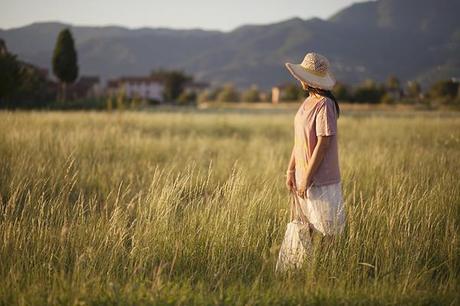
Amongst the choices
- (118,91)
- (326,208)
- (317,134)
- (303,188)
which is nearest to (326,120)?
(317,134)

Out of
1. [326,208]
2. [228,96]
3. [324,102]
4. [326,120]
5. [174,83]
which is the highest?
[174,83]

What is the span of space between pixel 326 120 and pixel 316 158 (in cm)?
A: 31

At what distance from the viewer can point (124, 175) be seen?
287 inches

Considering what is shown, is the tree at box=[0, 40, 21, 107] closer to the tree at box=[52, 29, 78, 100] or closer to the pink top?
the pink top

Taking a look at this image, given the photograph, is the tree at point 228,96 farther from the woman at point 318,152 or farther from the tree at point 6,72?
the woman at point 318,152

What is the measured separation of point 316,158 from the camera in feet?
11.2

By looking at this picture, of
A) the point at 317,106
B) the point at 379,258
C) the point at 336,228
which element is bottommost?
the point at 379,258

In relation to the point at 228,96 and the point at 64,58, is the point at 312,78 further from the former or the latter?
the point at 228,96

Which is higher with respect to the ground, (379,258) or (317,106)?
(317,106)

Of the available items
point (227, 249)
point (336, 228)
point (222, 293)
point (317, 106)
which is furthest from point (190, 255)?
point (317, 106)

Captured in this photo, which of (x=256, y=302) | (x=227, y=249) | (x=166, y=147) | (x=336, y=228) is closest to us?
(x=256, y=302)

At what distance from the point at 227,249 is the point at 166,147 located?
6.62m

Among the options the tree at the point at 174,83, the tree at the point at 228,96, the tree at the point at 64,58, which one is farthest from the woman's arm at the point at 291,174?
the tree at the point at 174,83

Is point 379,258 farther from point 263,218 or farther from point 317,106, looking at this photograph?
point 317,106
